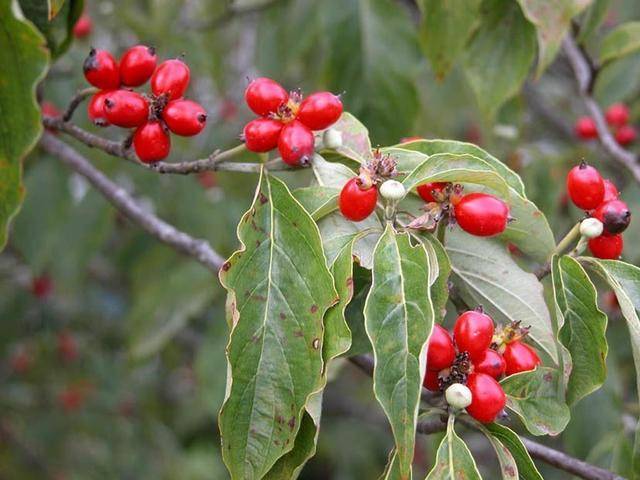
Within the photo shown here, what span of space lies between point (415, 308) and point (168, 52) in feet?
8.06

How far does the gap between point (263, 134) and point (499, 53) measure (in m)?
1.06

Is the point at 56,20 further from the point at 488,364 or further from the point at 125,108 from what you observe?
the point at 488,364

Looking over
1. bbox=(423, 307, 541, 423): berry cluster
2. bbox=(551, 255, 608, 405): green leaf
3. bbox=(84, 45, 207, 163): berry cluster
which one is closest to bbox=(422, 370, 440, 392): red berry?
bbox=(423, 307, 541, 423): berry cluster

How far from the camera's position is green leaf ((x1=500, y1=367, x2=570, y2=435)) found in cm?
141

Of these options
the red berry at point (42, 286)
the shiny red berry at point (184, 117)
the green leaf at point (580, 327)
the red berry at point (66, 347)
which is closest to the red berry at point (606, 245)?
the green leaf at point (580, 327)

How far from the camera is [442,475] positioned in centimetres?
128

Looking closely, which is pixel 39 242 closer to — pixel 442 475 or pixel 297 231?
pixel 297 231

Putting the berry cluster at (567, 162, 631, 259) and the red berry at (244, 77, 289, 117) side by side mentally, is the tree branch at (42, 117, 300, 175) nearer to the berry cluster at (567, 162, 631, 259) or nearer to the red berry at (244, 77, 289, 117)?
the red berry at (244, 77, 289, 117)

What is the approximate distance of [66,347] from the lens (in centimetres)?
534

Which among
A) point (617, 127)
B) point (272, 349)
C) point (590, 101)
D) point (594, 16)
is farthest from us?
point (617, 127)

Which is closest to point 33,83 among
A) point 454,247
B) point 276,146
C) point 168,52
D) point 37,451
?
point 276,146

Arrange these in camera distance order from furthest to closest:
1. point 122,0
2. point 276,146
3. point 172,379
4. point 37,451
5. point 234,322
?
point 172,379, point 37,451, point 122,0, point 276,146, point 234,322

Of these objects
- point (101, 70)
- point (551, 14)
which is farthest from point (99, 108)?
point (551, 14)

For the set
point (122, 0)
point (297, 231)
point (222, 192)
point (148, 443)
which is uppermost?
point (297, 231)
